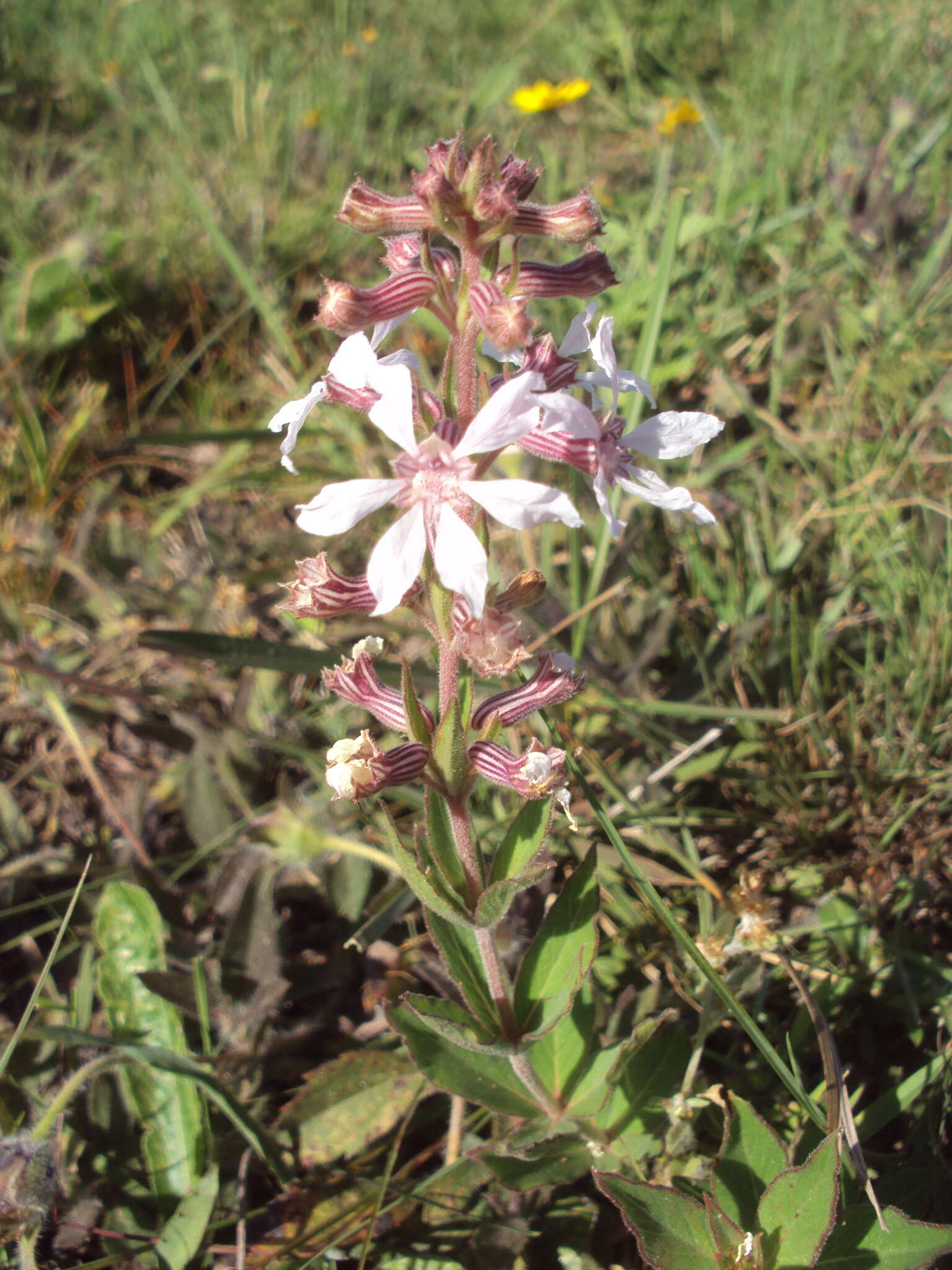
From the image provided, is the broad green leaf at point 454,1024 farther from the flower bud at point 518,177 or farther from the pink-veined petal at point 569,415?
the flower bud at point 518,177

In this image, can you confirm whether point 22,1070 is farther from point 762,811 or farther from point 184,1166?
point 762,811

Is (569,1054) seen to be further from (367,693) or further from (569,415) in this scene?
(569,415)

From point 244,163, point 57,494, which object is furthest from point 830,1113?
point 244,163

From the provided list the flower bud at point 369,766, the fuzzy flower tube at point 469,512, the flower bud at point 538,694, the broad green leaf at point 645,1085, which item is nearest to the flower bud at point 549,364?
the fuzzy flower tube at point 469,512

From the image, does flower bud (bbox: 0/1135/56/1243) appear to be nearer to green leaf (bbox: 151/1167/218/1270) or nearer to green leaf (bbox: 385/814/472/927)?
green leaf (bbox: 151/1167/218/1270)

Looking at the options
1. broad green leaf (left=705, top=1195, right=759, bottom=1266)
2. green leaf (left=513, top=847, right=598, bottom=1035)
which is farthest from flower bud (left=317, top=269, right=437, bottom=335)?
broad green leaf (left=705, top=1195, right=759, bottom=1266)

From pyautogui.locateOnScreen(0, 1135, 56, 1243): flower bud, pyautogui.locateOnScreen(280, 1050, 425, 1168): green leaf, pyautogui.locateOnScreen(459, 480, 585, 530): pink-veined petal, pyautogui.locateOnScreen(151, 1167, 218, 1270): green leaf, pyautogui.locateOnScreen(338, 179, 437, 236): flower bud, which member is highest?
pyautogui.locateOnScreen(338, 179, 437, 236): flower bud
